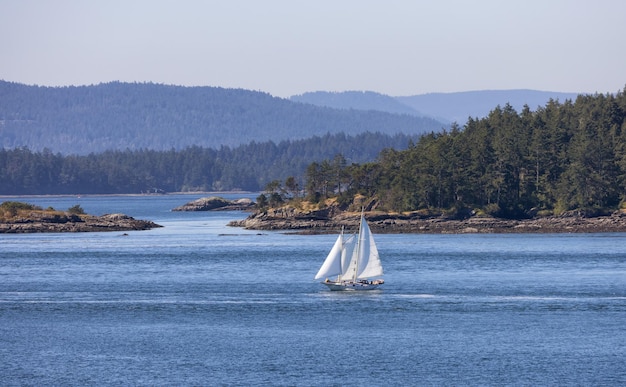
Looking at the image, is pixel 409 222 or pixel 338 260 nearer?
pixel 338 260

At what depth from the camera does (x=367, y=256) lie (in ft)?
234

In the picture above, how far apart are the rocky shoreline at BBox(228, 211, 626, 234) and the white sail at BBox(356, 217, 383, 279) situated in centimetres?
5770

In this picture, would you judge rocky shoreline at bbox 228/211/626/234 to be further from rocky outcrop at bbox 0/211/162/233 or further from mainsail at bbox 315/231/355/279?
mainsail at bbox 315/231/355/279

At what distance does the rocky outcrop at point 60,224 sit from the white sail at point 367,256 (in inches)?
2968

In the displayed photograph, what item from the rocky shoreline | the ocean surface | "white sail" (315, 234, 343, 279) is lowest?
the ocean surface

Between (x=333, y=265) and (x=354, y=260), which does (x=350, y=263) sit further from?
(x=333, y=265)

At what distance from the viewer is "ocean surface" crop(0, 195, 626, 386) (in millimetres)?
46281

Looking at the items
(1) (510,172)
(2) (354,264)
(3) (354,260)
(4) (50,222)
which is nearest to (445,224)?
(1) (510,172)

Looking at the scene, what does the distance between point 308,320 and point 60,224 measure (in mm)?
86487

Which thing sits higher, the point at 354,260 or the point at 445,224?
the point at 445,224

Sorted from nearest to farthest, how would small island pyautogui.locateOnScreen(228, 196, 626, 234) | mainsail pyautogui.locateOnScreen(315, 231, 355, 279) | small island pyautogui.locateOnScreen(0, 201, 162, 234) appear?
mainsail pyautogui.locateOnScreen(315, 231, 355, 279)
small island pyautogui.locateOnScreen(228, 196, 626, 234)
small island pyautogui.locateOnScreen(0, 201, 162, 234)

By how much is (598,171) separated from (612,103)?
1852 cm

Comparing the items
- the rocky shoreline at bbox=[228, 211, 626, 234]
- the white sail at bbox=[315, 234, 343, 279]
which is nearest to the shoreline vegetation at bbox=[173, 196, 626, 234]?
the rocky shoreline at bbox=[228, 211, 626, 234]

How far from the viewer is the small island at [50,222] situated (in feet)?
455
